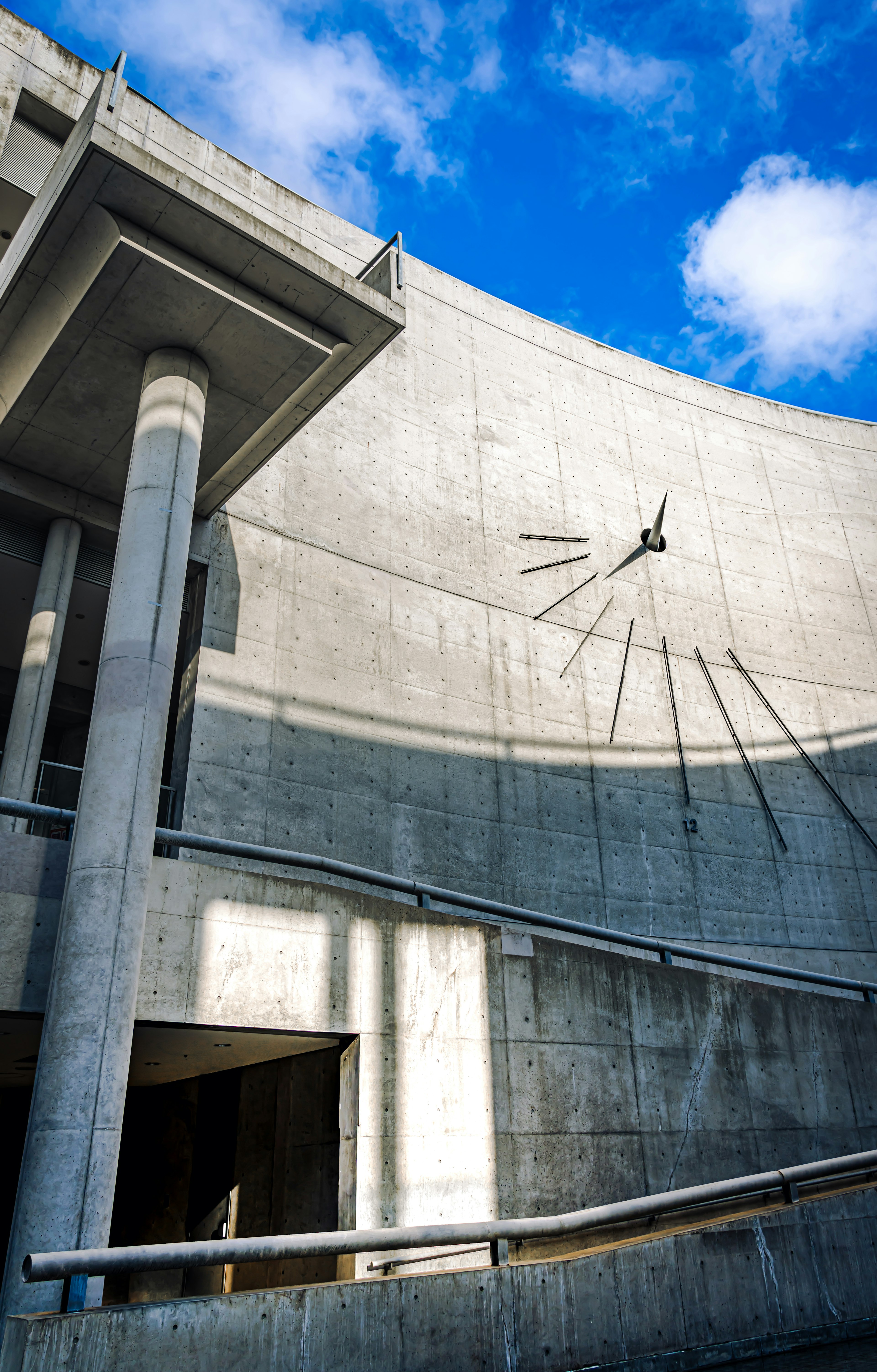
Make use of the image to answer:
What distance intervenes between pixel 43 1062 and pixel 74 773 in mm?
4549

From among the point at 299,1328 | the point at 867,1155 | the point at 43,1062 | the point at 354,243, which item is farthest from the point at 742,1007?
the point at 354,243

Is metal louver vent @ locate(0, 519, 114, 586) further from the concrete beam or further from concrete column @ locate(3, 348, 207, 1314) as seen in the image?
concrete column @ locate(3, 348, 207, 1314)

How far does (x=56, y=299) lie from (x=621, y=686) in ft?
36.4

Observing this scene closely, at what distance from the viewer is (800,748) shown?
18.5 meters

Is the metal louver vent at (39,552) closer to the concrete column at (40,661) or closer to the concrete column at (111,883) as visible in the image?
the concrete column at (40,661)

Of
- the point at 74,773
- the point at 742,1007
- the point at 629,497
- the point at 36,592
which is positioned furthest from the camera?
the point at 629,497

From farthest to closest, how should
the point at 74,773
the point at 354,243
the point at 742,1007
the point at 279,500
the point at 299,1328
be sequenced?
the point at 354,243 → the point at 279,500 → the point at 74,773 → the point at 742,1007 → the point at 299,1328

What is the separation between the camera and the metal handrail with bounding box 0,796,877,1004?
7.91 m

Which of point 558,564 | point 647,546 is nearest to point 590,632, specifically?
point 558,564

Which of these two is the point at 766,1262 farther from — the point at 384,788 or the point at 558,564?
the point at 558,564

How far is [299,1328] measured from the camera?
525 cm

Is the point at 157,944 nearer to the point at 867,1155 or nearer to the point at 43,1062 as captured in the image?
the point at 43,1062

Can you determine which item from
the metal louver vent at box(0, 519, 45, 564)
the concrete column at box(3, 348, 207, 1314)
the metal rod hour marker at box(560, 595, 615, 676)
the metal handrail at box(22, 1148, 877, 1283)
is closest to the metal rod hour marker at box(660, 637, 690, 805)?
the metal rod hour marker at box(560, 595, 615, 676)

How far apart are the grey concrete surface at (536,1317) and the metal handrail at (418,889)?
279cm
